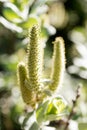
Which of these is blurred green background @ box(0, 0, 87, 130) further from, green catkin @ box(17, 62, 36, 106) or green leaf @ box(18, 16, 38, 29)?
green catkin @ box(17, 62, 36, 106)

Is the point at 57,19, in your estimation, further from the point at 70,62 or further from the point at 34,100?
the point at 34,100

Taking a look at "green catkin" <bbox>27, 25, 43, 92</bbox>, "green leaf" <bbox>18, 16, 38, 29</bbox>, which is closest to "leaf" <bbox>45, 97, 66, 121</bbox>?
"green catkin" <bbox>27, 25, 43, 92</bbox>

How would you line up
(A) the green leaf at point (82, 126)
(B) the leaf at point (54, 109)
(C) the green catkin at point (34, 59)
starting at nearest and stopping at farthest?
1. (C) the green catkin at point (34, 59)
2. (B) the leaf at point (54, 109)
3. (A) the green leaf at point (82, 126)

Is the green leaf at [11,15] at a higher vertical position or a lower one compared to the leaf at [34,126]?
higher

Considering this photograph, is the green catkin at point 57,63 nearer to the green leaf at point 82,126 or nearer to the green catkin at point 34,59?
the green catkin at point 34,59

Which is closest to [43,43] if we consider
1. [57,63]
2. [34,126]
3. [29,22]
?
[29,22]

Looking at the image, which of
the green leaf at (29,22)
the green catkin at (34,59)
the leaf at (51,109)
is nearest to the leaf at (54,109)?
the leaf at (51,109)

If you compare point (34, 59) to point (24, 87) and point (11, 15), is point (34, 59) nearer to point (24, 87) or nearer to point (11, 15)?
point (24, 87)

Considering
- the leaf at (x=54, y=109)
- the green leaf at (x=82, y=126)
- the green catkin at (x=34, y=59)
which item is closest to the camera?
the green catkin at (x=34, y=59)
